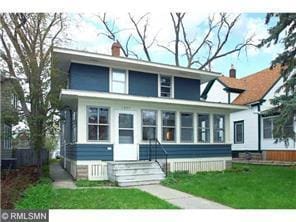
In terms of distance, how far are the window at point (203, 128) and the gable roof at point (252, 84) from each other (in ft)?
19.1

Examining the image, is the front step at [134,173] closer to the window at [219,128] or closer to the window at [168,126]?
the window at [168,126]

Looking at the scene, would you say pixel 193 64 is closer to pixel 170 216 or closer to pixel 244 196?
pixel 244 196

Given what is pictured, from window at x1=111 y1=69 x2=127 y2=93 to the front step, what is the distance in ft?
9.72

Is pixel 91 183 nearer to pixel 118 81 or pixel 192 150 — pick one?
pixel 118 81

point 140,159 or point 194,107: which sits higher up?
point 194,107

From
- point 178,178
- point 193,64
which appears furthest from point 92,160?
point 193,64

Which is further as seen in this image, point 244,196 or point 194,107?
point 194,107

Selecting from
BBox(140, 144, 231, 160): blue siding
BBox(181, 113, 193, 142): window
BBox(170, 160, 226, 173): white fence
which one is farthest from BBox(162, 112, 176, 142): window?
BBox(170, 160, 226, 173): white fence

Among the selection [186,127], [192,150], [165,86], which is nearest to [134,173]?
[192,150]

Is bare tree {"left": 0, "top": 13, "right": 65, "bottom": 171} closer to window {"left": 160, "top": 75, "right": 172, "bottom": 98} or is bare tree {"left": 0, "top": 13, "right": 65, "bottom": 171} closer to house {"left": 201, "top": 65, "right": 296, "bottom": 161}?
window {"left": 160, "top": 75, "right": 172, "bottom": 98}

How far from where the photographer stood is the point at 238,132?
2236cm

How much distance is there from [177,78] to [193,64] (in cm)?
735

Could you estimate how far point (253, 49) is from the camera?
17.5 metres

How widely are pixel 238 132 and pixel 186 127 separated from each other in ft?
28.8
